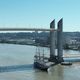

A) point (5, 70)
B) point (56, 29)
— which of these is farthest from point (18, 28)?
point (5, 70)

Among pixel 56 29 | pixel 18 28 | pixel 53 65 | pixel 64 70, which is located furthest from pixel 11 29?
pixel 64 70

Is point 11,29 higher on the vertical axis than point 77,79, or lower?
higher

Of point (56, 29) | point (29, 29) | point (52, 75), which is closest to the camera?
point (52, 75)

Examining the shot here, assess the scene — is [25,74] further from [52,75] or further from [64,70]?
[64,70]

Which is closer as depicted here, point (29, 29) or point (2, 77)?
point (2, 77)

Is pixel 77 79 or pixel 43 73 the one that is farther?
pixel 43 73

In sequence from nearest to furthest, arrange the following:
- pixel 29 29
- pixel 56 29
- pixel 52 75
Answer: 1. pixel 52 75
2. pixel 56 29
3. pixel 29 29

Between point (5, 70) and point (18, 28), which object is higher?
point (18, 28)

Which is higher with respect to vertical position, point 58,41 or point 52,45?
point 58,41

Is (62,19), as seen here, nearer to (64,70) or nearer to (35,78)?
(64,70)
